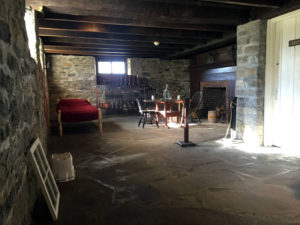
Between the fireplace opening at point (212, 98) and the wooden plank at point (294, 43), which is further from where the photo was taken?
the fireplace opening at point (212, 98)

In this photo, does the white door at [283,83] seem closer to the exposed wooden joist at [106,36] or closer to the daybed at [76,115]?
the exposed wooden joist at [106,36]

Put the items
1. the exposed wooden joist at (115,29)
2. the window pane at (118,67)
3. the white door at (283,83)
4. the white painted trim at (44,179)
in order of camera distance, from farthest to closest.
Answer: the window pane at (118,67)
the exposed wooden joist at (115,29)
the white door at (283,83)
the white painted trim at (44,179)

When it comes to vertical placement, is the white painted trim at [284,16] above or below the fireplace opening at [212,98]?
above

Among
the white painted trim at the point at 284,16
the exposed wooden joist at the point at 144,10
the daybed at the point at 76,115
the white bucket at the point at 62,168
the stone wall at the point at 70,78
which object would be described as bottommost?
the white bucket at the point at 62,168

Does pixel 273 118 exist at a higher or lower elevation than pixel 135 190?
higher

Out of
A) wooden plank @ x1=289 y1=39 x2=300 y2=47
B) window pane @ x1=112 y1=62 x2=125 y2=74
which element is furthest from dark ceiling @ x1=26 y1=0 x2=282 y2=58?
window pane @ x1=112 y1=62 x2=125 y2=74

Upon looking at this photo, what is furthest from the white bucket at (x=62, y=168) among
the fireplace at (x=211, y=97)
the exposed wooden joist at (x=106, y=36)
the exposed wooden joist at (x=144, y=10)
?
the fireplace at (x=211, y=97)

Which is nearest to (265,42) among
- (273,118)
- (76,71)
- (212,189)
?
(273,118)

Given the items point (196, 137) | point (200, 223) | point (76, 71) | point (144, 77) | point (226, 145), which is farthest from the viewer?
point (144, 77)

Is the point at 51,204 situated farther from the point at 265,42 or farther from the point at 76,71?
the point at 76,71

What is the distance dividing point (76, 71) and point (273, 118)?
21.5 ft

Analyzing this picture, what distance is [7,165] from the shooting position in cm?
130

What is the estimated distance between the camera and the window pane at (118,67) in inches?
346

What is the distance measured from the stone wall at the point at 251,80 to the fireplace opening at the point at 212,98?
3.84 meters
